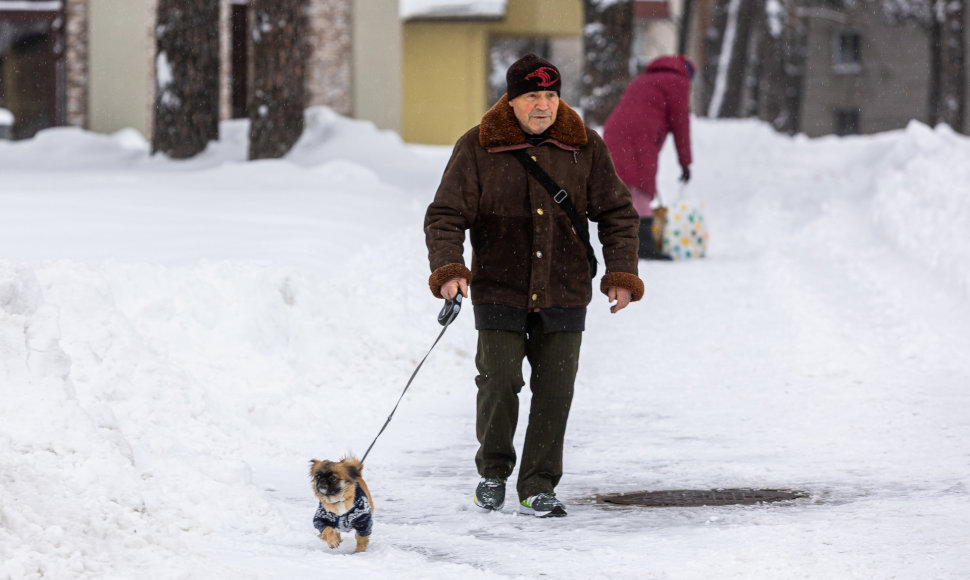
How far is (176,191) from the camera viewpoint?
1254 centimetres

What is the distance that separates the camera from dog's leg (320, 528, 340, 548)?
4727 millimetres

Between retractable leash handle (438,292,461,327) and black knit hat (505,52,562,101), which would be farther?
black knit hat (505,52,562,101)

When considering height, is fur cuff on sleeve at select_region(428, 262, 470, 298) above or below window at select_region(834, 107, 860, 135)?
below

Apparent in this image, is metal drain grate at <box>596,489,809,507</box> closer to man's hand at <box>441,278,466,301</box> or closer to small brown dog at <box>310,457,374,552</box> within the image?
man's hand at <box>441,278,466,301</box>

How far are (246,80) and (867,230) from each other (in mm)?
12677

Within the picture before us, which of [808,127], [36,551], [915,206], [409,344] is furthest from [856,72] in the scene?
[36,551]

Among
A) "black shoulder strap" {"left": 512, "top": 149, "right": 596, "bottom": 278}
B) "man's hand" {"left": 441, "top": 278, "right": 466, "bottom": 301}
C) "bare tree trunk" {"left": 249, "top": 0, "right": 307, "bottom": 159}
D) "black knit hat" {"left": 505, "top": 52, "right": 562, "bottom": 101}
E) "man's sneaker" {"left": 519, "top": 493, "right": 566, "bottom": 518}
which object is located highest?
"bare tree trunk" {"left": 249, "top": 0, "right": 307, "bottom": 159}

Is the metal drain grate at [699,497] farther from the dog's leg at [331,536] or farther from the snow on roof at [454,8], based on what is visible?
the snow on roof at [454,8]

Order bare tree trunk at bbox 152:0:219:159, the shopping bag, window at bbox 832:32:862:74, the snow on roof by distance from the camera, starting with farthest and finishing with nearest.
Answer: window at bbox 832:32:862:74, the snow on roof, bare tree trunk at bbox 152:0:219:159, the shopping bag

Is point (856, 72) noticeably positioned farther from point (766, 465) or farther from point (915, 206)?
point (766, 465)

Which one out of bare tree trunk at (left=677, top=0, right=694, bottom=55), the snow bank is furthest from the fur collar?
bare tree trunk at (left=677, top=0, right=694, bottom=55)

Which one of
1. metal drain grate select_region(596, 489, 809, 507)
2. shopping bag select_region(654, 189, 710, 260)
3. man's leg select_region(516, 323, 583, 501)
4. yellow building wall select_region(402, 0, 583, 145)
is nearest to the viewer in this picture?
man's leg select_region(516, 323, 583, 501)

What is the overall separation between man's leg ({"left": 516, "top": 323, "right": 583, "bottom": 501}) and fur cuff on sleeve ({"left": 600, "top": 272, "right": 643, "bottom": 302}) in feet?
0.80

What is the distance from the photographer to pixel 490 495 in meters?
5.54
